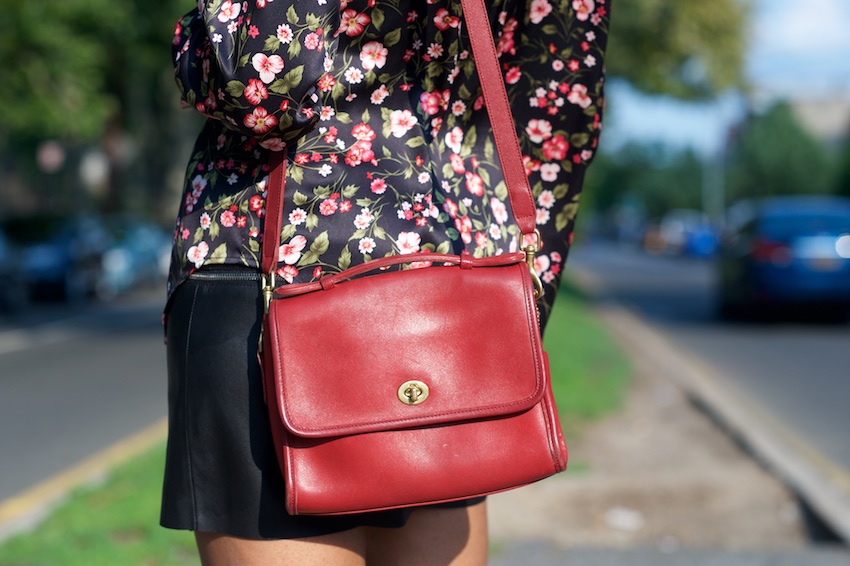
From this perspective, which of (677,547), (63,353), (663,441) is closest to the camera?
(677,547)

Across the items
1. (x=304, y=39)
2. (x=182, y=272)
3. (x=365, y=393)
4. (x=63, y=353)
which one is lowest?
(x=63, y=353)

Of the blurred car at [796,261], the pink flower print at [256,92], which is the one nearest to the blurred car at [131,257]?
the blurred car at [796,261]

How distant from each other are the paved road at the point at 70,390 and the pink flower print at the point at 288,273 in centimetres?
407

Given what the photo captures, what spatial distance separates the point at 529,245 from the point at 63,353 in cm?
1017

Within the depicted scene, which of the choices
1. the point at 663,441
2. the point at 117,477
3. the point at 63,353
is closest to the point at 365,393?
the point at 117,477

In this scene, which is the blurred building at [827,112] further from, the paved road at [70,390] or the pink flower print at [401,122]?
the pink flower print at [401,122]

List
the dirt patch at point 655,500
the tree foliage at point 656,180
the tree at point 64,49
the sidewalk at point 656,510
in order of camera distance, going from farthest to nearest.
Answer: the tree foliage at point 656,180 → the tree at point 64,49 → the dirt patch at point 655,500 → the sidewalk at point 656,510

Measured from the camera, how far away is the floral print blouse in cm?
147

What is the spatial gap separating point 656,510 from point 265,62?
11.7ft

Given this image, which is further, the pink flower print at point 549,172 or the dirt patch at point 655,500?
the dirt patch at point 655,500

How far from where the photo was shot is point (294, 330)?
1.44 metres

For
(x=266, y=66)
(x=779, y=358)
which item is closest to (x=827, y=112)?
(x=779, y=358)

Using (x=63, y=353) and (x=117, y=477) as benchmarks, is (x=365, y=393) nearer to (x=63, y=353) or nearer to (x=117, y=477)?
(x=117, y=477)

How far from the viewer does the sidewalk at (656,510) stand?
392 cm
